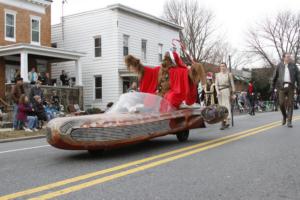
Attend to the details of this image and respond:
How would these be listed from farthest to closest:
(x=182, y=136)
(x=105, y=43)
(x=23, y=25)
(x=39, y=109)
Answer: (x=105, y=43), (x=23, y=25), (x=39, y=109), (x=182, y=136)

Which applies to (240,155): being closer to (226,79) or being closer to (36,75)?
(226,79)

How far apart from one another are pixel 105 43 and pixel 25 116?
14.1m

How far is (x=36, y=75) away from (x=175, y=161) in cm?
1738

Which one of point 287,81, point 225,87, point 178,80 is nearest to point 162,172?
point 178,80

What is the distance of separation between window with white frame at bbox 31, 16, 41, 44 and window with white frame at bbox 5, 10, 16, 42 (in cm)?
146

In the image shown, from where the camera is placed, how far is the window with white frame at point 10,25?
24703 millimetres

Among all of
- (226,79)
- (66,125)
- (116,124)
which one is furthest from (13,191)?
(226,79)

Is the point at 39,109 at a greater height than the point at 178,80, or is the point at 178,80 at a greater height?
the point at 178,80

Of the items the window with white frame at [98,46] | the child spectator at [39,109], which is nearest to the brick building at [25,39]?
the window with white frame at [98,46]

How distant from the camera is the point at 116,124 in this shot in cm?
670

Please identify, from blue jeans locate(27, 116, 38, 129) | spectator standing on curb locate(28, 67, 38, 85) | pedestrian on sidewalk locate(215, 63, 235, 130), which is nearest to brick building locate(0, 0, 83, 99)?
spectator standing on curb locate(28, 67, 38, 85)

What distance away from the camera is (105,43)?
2819 cm

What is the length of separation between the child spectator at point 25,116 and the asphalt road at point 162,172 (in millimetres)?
6437

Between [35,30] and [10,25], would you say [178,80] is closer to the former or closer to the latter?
[10,25]
